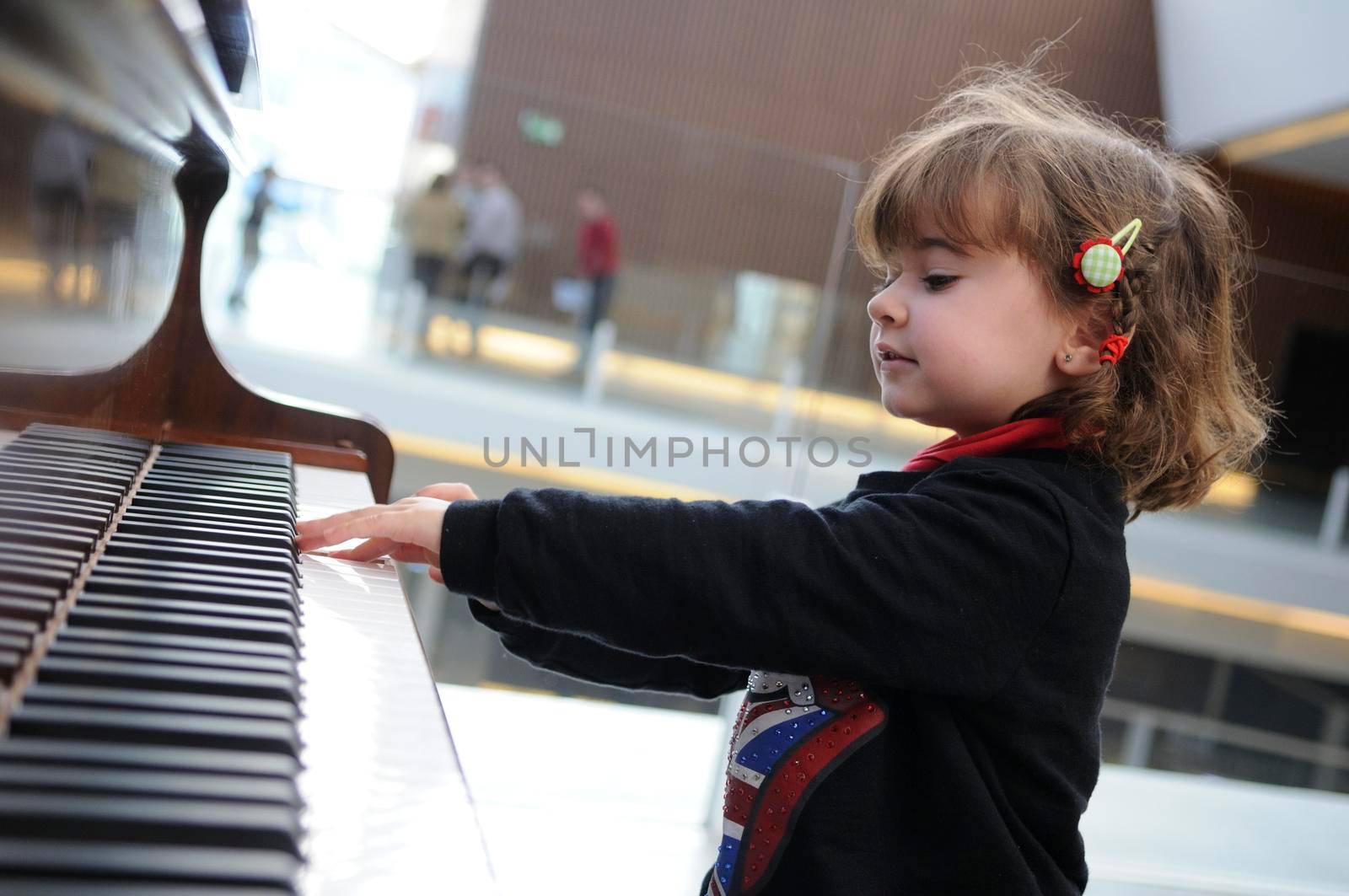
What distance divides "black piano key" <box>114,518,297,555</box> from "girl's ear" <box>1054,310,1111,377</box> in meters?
0.72

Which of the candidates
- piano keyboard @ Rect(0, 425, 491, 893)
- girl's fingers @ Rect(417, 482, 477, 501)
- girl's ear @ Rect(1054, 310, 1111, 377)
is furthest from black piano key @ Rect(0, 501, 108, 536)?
girl's ear @ Rect(1054, 310, 1111, 377)

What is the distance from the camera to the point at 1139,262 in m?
1.12

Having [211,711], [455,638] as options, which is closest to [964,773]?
[211,711]

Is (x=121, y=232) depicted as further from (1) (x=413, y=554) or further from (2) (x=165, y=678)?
(2) (x=165, y=678)

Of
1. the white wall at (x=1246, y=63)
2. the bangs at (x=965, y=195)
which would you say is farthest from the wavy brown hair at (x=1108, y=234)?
the white wall at (x=1246, y=63)

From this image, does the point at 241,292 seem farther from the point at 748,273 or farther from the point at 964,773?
the point at 964,773

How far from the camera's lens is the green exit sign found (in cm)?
464

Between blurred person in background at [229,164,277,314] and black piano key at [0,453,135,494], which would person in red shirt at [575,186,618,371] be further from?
black piano key at [0,453,135,494]

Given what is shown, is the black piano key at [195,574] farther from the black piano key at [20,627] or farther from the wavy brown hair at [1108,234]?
the wavy brown hair at [1108,234]

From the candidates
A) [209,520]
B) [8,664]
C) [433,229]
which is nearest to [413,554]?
[209,520]

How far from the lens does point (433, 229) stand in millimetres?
4684

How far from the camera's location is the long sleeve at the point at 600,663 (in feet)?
3.84

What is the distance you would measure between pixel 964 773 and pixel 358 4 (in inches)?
252

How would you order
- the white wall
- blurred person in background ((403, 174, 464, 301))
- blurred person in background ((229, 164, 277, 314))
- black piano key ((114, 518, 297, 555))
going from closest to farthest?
black piano key ((114, 518, 297, 555)), blurred person in background ((229, 164, 277, 314)), blurred person in background ((403, 174, 464, 301)), the white wall
